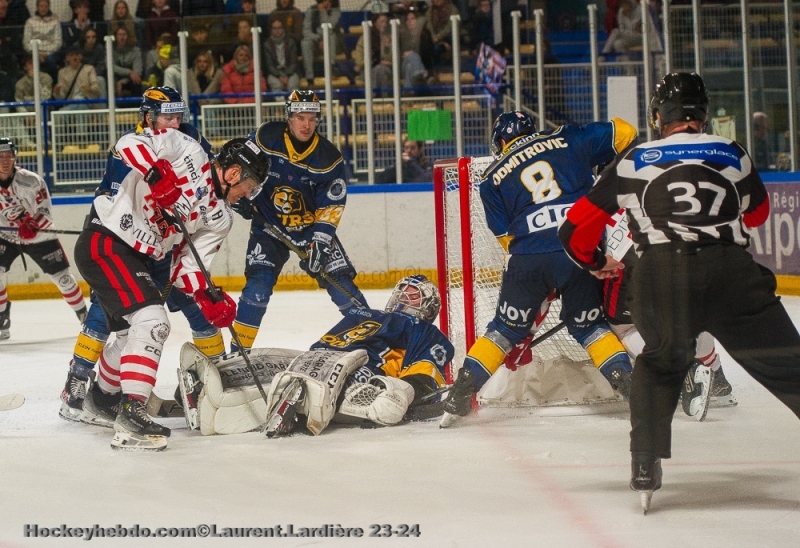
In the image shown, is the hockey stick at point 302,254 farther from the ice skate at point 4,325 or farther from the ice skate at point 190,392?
the ice skate at point 4,325

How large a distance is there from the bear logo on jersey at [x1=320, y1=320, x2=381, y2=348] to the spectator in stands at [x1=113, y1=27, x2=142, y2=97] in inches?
218

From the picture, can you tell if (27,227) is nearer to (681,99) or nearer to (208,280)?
(208,280)

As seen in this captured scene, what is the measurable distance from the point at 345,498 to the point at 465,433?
0.96 metres

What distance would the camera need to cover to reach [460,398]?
385 cm

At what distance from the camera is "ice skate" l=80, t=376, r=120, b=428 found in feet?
13.4

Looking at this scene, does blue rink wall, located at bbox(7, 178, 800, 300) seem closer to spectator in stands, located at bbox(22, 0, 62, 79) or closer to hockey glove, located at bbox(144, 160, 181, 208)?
spectator in stands, located at bbox(22, 0, 62, 79)

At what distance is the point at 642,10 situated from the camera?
27.9 feet

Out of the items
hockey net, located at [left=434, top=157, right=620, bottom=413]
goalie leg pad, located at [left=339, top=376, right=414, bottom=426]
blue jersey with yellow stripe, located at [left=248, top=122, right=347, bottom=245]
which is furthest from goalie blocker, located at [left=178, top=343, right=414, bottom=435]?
blue jersey with yellow stripe, located at [left=248, top=122, right=347, bottom=245]

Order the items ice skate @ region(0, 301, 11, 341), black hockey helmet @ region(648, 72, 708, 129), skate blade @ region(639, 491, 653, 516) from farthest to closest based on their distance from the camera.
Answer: ice skate @ region(0, 301, 11, 341) → black hockey helmet @ region(648, 72, 708, 129) → skate blade @ region(639, 491, 653, 516)

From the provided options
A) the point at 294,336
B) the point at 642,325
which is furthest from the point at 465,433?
the point at 294,336

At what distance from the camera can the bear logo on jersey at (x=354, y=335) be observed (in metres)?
4.04

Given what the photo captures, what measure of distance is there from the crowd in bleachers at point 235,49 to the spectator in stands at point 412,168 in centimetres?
56

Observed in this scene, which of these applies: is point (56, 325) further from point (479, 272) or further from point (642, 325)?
point (642, 325)

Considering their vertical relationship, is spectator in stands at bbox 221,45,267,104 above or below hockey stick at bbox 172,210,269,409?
above
